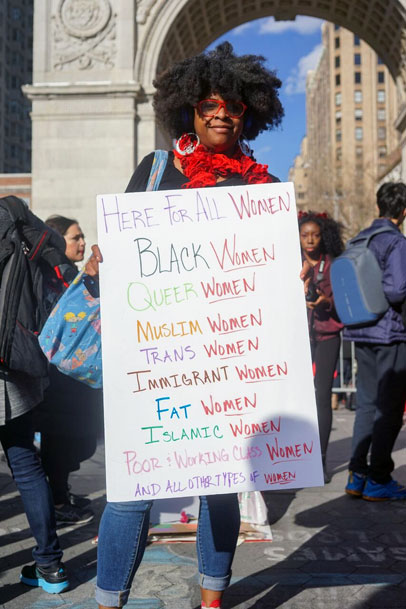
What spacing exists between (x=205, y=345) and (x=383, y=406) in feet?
8.36

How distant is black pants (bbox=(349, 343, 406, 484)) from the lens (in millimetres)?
4430

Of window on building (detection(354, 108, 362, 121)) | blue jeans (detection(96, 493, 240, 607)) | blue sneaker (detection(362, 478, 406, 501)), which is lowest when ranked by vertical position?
blue sneaker (detection(362, 478, 406, 501))

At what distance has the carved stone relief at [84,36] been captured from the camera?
15.8 meters

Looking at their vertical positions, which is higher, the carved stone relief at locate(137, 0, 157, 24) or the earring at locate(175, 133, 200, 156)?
the carved stone relief at locate(137, 0, 157, 24)

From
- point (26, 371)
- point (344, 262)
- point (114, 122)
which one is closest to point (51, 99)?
point (114, 122)

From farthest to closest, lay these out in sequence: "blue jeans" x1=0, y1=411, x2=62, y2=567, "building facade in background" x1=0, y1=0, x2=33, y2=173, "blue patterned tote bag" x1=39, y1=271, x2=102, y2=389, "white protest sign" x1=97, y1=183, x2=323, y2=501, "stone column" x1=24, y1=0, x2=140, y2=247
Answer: "building facade in background" x1=0, y1=0, x2=33, y2=173 < "stone column" x1=24, y1=0, x2=140, y2=247 < "blue jeans" x1=0, y1=411, x2=62, y2=567 < "blue patterned tote bag" x1=39, y1=271, x2=102, y2=389 < "white protest sign" x1=97, y1=183, x2=323, y2=501

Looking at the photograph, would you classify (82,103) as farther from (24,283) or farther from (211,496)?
(211,496)

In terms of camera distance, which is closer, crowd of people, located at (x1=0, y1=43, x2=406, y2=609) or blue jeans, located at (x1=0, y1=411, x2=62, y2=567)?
crowd of people, located at (x1=0, y1=43, x2=406, y2=609)

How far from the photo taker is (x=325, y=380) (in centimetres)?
500

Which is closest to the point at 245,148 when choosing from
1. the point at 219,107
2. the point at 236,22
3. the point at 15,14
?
the point at 219,107

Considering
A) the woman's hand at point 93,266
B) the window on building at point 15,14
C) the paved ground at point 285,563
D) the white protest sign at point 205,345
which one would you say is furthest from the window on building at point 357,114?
the woman's hand at point 93,266

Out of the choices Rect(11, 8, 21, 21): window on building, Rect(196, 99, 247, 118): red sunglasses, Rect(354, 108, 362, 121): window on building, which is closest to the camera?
Rect(196, 99, 247, 118): red sunglasses

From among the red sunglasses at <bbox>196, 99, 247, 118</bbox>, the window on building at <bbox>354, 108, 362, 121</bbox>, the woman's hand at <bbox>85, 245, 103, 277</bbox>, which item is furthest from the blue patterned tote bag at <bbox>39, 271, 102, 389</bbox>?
the window on building at <bbox>354, 108, 362, 121</bbox>

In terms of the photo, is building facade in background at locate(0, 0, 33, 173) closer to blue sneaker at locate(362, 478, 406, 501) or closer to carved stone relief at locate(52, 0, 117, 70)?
carved stone relief at locate(52, 0, 117, 70)
